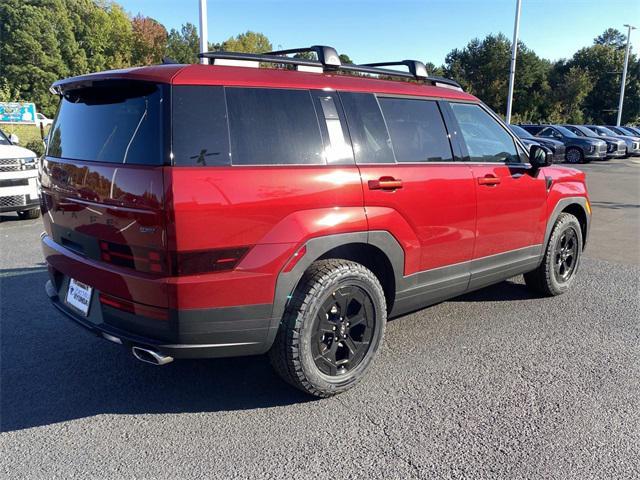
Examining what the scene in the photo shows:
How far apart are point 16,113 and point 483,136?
42.2 m

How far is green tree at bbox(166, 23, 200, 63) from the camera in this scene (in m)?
74.2

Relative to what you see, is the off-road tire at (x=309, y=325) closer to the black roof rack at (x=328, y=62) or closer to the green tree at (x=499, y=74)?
the black roof rack at (x=328, y=62)

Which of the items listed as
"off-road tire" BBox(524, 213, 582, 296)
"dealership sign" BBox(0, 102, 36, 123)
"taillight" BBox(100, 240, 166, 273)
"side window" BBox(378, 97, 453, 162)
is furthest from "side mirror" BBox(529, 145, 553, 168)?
"dealership sign" BBox(0, 102, 36, 123)

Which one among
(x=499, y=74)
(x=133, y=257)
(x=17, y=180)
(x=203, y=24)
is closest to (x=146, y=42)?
(x=499, y=74)

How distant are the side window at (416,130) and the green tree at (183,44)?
72403 mm

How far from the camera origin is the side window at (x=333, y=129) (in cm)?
308

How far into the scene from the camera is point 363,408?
3.07 meters

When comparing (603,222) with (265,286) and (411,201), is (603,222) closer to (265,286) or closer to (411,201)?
(411,201)

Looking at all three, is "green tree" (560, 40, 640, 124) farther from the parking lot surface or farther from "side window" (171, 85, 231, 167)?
"side window" (171, 85, 231, 167)

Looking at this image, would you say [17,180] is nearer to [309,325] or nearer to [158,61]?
[309,325]

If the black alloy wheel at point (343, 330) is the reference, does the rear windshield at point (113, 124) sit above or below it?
above

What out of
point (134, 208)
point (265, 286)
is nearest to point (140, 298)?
point (134, 208)

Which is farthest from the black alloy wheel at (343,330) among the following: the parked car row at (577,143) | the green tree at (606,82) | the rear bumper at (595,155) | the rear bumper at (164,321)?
the green tree at (606,82)

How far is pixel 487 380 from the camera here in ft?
11.2
